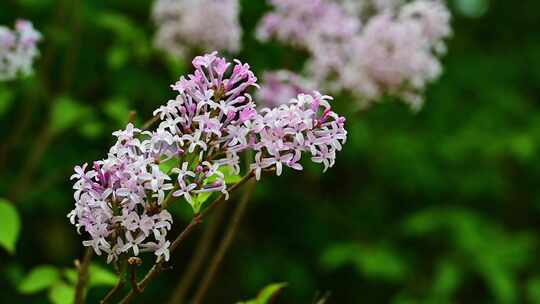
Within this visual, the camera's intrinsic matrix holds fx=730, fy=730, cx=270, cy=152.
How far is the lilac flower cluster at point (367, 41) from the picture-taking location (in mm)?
2760

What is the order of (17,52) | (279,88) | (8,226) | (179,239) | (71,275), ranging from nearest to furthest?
(179,239)
(8,226)
(71,275)
(17,52)
(279,88)

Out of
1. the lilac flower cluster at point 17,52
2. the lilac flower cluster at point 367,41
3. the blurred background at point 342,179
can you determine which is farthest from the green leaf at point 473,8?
the lilac flower cluster at point 17,52

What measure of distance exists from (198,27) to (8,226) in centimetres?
135

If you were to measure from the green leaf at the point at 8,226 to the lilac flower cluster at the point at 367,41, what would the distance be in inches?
56.0

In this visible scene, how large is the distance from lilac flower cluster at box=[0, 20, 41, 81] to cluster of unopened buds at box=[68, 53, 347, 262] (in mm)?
1361

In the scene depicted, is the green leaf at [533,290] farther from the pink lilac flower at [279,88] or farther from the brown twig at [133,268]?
the brown twig at [133,268]

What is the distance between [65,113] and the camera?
2.85 meters

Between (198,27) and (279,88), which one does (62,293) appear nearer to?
(279,88)

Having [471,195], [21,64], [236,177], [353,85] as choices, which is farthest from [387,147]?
[236,177]

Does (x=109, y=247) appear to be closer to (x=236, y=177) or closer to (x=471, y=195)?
(x=236, y=177)

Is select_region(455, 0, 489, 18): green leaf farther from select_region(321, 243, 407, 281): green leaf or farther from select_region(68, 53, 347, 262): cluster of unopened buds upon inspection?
select_region(68, 53, 347, 262): cluster of unopened buds

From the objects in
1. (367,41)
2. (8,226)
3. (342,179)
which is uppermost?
(342,179)

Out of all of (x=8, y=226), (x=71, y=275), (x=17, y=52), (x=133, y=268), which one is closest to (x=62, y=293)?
(x=71, y=275)

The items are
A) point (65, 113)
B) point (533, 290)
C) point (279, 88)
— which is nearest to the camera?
point (279, 88)
